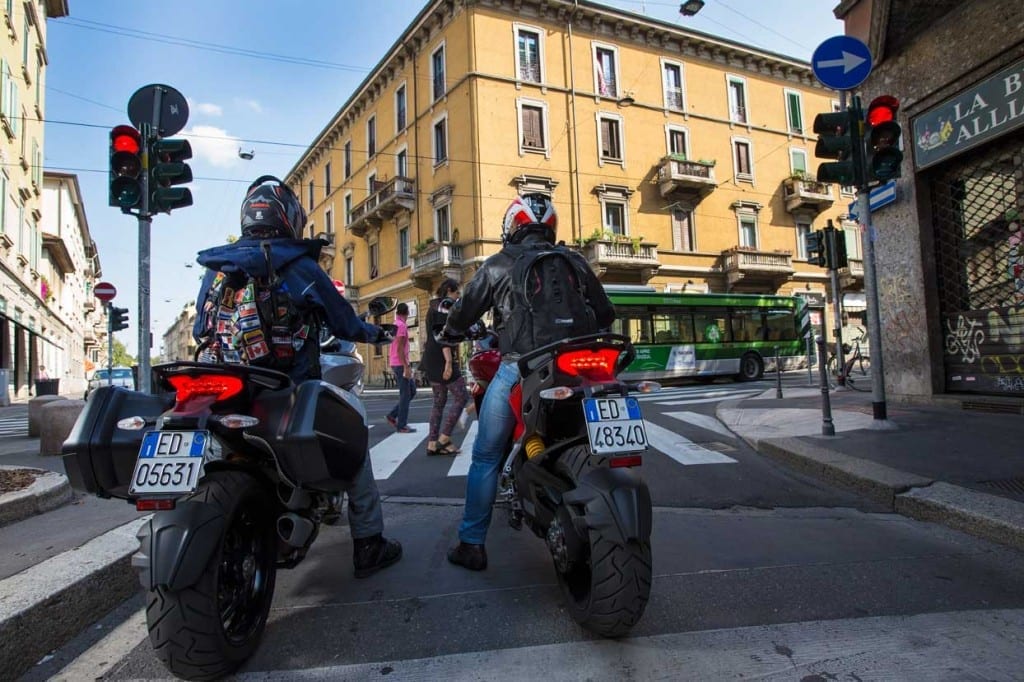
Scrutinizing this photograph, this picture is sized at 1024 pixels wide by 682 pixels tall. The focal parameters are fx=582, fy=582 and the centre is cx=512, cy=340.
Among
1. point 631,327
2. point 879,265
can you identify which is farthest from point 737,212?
point 879,265

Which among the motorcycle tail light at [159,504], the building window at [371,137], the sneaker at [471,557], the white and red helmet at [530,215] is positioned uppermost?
the building window at [371,137]

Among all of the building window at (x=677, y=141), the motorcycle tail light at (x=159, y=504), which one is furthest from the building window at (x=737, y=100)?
the motorcycle tail light at (x=159, y=504)

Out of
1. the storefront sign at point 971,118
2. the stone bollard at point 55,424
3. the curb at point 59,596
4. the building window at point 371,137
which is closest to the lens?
the curb at point 59,596

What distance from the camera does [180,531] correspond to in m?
1.77

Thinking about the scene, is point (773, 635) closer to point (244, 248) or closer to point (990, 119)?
point (244, 248)

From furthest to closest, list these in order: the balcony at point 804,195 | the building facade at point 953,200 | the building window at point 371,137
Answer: the building window at point 371,137
the balcony at point 804,195
the building facade at point 953,200

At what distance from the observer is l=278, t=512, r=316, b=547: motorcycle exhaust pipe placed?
6.97ft

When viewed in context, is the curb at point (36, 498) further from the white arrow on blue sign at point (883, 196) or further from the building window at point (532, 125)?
the building window at point (532, 125)

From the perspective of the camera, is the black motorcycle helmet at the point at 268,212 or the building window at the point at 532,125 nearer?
the black motorcycle helmet at the point at 268,212

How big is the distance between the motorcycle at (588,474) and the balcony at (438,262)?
22.2m

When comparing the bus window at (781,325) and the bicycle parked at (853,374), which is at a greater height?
the bus window at (781,325)

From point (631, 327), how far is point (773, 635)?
1505cm

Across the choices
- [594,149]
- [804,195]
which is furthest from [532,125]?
[804,195]

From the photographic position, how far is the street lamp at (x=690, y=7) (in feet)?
69.9
